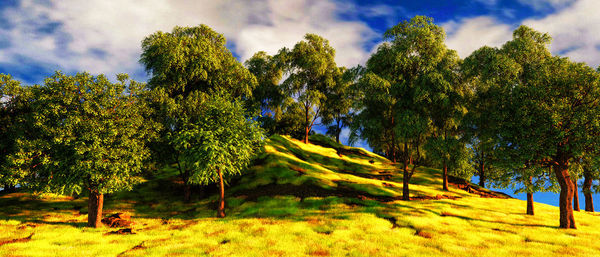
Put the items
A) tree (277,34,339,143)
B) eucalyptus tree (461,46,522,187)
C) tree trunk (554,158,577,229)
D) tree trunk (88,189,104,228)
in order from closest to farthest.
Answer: tree trunk (554,158,577,229) < tree trunk (88,189,104,228) < eucalyptus tree (461,46,522,187) < tree (277,34,339,143)

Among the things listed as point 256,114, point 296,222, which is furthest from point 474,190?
point 256,114

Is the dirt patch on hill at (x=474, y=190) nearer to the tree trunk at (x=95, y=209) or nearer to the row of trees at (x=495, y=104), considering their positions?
the row of trees at (x=495, y=104)

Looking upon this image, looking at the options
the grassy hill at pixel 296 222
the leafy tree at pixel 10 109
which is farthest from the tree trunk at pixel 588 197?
the leafy tree at pixel 10 109

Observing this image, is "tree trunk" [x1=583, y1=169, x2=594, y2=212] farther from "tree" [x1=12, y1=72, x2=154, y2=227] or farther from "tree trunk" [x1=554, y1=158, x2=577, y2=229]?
"tree" [x1=12, y1=72, x2=154, y2=227]

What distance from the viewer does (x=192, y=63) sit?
1604 inches

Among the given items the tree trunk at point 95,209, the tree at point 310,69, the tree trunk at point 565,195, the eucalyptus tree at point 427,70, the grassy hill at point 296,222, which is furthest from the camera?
the tree at point 310,69

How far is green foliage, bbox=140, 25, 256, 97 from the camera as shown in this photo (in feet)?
129

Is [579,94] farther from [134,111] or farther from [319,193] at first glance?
[134,111]

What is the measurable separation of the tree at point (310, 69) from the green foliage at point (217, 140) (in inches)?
1064

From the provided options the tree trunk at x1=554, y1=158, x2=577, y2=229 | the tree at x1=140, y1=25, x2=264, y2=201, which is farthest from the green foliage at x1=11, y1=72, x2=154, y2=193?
the tree trunk at x1=554, y1=158, x2=577, y2=229

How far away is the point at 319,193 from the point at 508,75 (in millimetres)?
24589

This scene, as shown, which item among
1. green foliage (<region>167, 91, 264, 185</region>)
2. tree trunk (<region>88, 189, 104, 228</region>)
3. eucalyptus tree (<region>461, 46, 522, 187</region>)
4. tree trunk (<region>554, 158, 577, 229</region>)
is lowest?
tree trunk (<region>88, 189, 104, 228</region>)

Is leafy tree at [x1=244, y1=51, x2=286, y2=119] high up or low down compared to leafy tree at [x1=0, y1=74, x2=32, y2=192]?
up

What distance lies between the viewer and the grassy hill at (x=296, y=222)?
18312 mm
